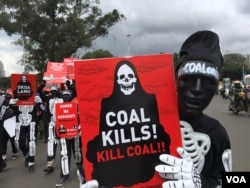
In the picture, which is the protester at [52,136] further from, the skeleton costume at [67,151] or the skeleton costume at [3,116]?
the skeleton costume at [3,116]

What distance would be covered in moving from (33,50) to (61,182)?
2073 centimetres

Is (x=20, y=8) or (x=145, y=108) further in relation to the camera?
(x=20, y=8)

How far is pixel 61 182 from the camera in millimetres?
6590

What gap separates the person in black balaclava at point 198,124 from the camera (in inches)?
75.9

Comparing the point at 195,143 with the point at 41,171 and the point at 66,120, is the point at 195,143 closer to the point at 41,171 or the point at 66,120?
the point at 66,120

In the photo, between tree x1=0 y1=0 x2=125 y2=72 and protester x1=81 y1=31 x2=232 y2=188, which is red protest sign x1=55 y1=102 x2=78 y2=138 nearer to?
protester x1=81 y1=31 x2=232 y2=188

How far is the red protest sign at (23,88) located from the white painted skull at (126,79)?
663 centimetres

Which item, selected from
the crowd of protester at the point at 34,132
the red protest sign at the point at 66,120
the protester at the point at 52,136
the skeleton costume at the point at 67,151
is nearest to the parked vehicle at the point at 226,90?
the crowd of protester at the point at 34,132

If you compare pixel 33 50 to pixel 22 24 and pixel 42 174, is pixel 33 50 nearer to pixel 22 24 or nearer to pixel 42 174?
pixel 22 24

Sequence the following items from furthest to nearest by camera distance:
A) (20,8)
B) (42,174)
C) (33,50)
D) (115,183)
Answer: (33,50) < (20,8) < (42,174) < (115,183)

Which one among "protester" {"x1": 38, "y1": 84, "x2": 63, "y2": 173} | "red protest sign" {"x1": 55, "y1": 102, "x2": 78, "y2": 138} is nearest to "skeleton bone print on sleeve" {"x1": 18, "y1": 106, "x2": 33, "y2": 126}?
"protester" {"x1": 38, "y1": 84, "x2": 63, "y2": 173}

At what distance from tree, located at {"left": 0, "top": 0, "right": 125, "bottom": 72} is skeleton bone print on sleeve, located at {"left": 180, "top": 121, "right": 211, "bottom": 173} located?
21.1 meters

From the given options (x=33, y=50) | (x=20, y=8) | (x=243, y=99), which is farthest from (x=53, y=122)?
(x=33, y=50)

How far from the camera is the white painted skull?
79.5 inches
